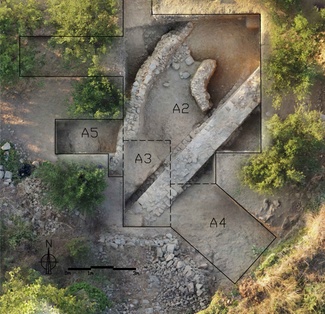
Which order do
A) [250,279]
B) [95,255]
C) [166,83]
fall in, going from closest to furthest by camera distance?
[250,279]
[95,255]
[166,83]

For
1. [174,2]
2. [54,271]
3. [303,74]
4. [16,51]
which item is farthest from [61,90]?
[303,74]

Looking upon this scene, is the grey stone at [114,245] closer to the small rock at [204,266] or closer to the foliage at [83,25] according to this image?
the small rock at [204,266]

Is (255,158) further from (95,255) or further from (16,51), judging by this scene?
(16,51)

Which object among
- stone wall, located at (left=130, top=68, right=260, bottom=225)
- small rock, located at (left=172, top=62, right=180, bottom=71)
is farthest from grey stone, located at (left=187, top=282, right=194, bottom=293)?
small rock, located at (left=172, top=62, right=180, bottom=71)

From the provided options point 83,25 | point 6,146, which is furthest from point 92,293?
point 83,25

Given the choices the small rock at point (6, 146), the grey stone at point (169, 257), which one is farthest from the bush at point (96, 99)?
the grey stone at point (169, 257)
